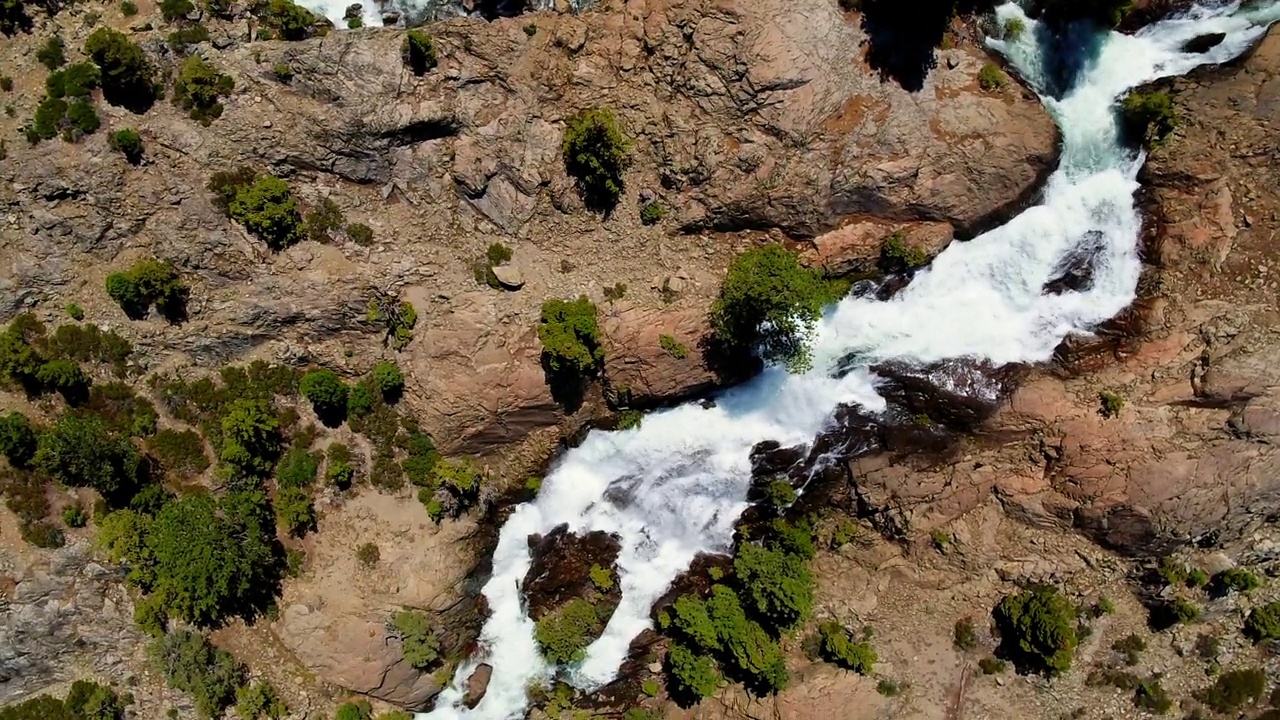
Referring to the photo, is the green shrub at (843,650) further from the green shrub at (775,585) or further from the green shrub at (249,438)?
the green shrub at (249,438)

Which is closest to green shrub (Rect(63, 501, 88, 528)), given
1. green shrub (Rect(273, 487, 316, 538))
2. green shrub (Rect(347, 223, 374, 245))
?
green shrub (Rect(273, 487, 316, 538))

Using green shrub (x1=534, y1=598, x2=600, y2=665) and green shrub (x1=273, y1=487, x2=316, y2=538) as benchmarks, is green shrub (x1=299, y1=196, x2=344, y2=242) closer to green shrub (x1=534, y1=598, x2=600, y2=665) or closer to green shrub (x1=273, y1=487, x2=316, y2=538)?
green shrub (x1=273, y1=487, x2=316, y2=538)

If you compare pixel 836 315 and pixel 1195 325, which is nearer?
pixel 1195 325

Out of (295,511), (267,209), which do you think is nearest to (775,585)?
(295,511)

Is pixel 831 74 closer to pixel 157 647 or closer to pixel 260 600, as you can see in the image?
pixel 260 600

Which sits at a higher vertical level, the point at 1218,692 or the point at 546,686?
the point at 1218,692

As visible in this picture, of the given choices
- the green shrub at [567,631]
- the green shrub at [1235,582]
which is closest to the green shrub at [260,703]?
the green shrub at [567,631]

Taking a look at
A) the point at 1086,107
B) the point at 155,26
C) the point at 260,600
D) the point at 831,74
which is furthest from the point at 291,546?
the point at 1086,107
